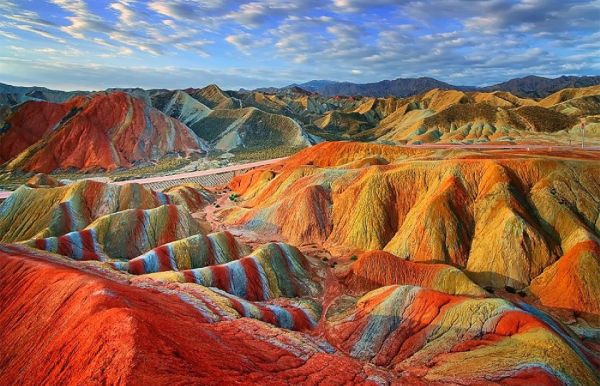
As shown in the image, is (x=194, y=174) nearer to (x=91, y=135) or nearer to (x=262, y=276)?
(x=91, y=135)

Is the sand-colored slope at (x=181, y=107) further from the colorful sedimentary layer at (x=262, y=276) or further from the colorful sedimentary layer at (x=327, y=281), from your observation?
the colorful sedimentary layer at (x=262, y=276)

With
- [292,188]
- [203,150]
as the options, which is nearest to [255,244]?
[292,188]

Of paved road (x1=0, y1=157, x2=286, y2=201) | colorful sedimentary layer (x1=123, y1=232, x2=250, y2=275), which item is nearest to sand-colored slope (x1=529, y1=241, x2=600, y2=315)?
colorful sedimentary layer (x1=123, y1=232, x2=250, y2=275)

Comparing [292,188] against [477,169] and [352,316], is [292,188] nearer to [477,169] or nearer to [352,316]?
[477,169]

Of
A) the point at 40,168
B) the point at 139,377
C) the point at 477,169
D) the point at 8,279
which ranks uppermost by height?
the point at 477,169

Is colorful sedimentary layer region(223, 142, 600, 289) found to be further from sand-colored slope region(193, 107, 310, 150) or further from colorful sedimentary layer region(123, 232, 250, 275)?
sand-colored slope region(193, 107, 310, 150)

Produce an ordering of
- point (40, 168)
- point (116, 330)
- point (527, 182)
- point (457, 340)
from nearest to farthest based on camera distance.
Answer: point (116, 330)
point (457, 340)
point (527, 182)
point (40, 168)
